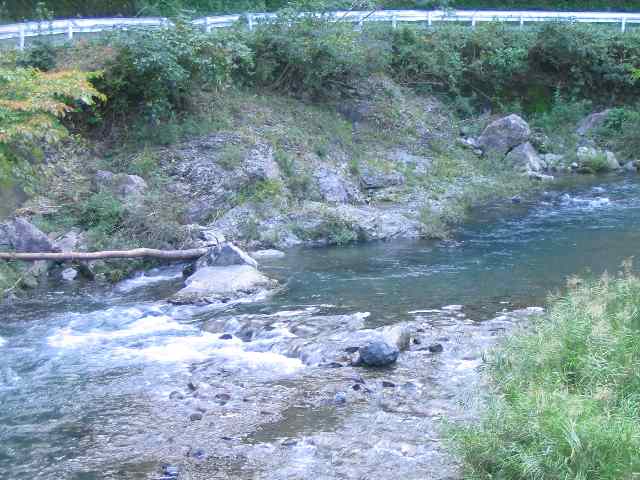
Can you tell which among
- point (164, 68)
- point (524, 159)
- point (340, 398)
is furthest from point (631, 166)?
point (340, 398)

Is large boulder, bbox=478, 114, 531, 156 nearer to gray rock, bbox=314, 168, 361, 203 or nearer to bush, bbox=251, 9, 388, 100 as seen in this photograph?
bush, bbox=251, 9, 388, 100

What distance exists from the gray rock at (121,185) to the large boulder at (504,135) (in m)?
11.0

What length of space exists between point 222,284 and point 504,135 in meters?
13.5

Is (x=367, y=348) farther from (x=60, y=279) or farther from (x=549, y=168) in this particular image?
(x=549, y=168)

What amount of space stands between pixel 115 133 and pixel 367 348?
11695 millimetres

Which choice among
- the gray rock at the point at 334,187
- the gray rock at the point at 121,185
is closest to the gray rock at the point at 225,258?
the gray rock at the point at 121,185

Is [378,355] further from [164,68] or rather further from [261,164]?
[164,68]

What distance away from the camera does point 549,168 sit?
24375 mm

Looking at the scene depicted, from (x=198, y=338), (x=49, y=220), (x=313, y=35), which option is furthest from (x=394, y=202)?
(x=198, y=338)

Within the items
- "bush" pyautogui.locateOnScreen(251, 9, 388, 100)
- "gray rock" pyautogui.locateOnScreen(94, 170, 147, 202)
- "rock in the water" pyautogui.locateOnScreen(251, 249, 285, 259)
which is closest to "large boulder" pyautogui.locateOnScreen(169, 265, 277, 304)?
"rock in the water" pyautogui.locateOnScreen(251, 249, 285, 259)

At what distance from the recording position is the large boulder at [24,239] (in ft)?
47.1

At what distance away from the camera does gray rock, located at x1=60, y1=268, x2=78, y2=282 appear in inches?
565

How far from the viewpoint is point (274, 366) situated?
31.8 ft

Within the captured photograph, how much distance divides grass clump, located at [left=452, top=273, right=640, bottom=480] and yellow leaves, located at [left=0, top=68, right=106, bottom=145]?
7.52m
